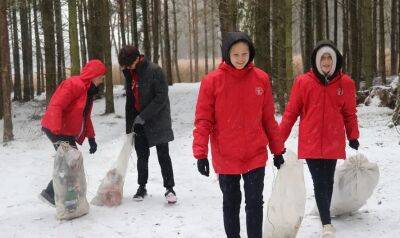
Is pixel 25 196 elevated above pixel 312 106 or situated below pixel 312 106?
below

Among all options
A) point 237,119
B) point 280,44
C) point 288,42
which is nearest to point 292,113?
point 237,119

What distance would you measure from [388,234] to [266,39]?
38.7 feet

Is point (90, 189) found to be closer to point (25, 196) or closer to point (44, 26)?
point (25, 196)

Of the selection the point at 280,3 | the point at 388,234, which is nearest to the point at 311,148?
the point at 388,234

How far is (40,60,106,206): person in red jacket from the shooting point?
5180mm

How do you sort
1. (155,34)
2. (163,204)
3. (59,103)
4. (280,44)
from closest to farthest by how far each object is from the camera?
(59,103) < (163,204) < (280,44) < (155,34)

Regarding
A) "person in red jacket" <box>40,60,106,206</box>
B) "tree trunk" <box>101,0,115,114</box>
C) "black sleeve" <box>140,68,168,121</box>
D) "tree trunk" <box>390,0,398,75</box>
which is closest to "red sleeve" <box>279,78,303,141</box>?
"black sleeve" <box>140,68,168,121</box>

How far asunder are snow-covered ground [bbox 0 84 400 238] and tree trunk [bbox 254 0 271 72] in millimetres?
5380

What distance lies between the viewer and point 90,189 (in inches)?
281

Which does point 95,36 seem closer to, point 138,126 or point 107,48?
point 107,48

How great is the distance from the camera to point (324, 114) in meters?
4.33

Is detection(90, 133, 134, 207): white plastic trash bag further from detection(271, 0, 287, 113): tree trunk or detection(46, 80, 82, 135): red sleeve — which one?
Answer: detection(271, 0, 287, 113): tree trunk

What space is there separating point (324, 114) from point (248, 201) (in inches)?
44.7

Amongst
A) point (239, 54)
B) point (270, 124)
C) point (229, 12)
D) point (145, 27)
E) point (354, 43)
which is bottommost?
point (270, 124)
